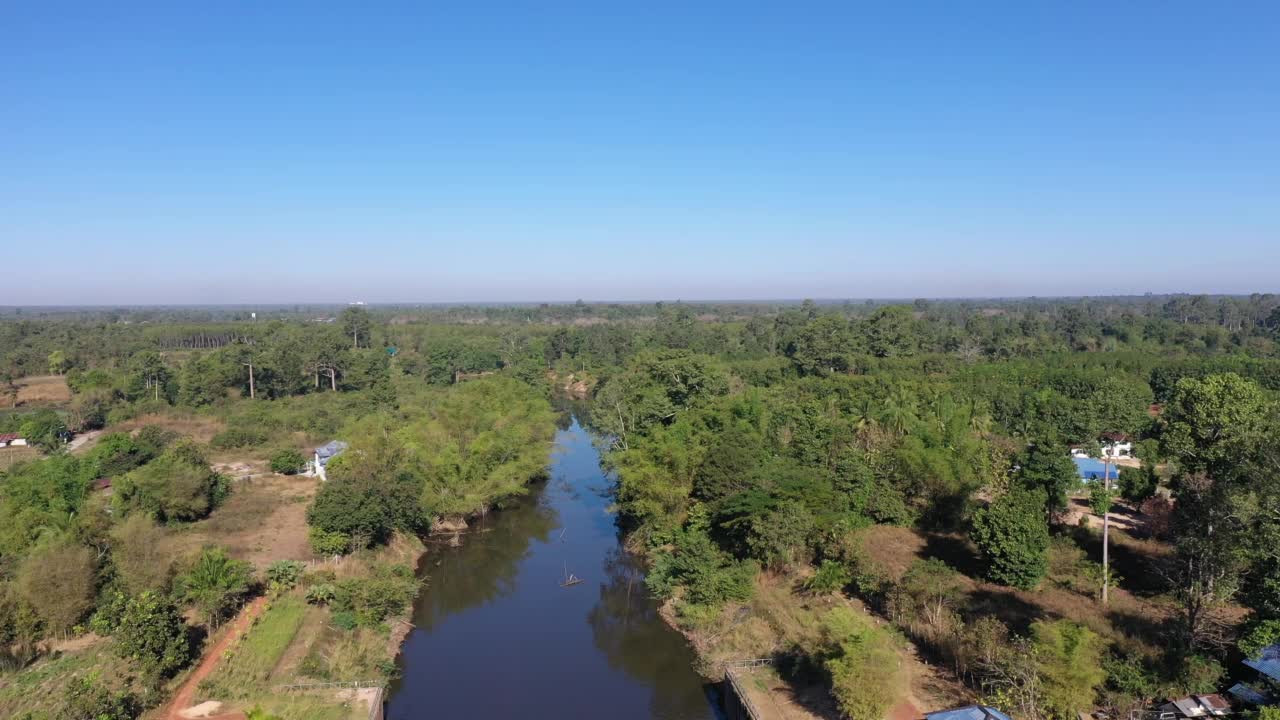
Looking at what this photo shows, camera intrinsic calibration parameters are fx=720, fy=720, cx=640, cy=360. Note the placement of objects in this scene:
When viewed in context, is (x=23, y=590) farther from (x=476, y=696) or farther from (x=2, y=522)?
(x=476, y=696)

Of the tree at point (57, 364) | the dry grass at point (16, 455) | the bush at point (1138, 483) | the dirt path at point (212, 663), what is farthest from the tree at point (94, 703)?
the tree at point (57, 364)

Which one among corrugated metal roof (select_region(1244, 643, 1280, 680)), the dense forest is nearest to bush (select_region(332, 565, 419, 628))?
the dense forest

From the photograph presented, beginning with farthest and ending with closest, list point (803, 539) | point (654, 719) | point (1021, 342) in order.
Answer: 1. point (1021, 342)
2. point (803, 539)
3. point (654, 719)

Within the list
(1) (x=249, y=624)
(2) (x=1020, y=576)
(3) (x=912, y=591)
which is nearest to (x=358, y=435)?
(1) (x=249, y=624)

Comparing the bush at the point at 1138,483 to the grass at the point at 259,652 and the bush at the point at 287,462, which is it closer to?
the grass at the point at 259,652

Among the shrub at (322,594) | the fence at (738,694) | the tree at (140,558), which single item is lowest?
the fence at (738,694)

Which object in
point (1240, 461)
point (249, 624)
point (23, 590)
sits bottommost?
point (249, 624)
